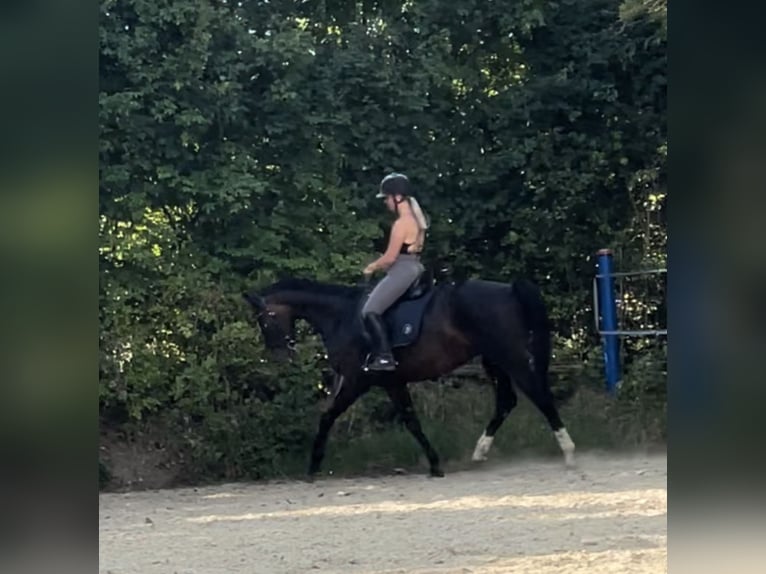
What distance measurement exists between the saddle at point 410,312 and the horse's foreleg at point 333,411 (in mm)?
322

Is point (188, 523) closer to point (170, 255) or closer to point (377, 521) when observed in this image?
point (377, 521)

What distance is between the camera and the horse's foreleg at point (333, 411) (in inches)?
223

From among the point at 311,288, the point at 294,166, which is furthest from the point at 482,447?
the point at 294,166

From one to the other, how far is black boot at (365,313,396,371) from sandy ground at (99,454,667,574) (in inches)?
21.9

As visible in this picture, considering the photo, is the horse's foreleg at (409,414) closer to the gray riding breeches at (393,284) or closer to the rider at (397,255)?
the rider at (397,255)

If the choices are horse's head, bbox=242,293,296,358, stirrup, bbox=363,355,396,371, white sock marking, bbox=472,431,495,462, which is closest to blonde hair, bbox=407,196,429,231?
stirrup, bbox=363,355,396,371

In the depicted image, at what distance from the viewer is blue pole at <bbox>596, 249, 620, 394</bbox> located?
5805mm

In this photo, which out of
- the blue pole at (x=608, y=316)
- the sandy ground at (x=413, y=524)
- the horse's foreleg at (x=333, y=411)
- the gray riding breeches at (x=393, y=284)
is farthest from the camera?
the blue pole at (x=608, y=316)

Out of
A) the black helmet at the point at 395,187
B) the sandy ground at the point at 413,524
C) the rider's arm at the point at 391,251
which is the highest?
the black helmet at the point at 395,187

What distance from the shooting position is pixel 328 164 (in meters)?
5.70

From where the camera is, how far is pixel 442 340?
5.65 m

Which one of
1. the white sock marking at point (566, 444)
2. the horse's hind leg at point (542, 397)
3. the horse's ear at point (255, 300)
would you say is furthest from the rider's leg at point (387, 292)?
the white sock marking at point (566, 444)
